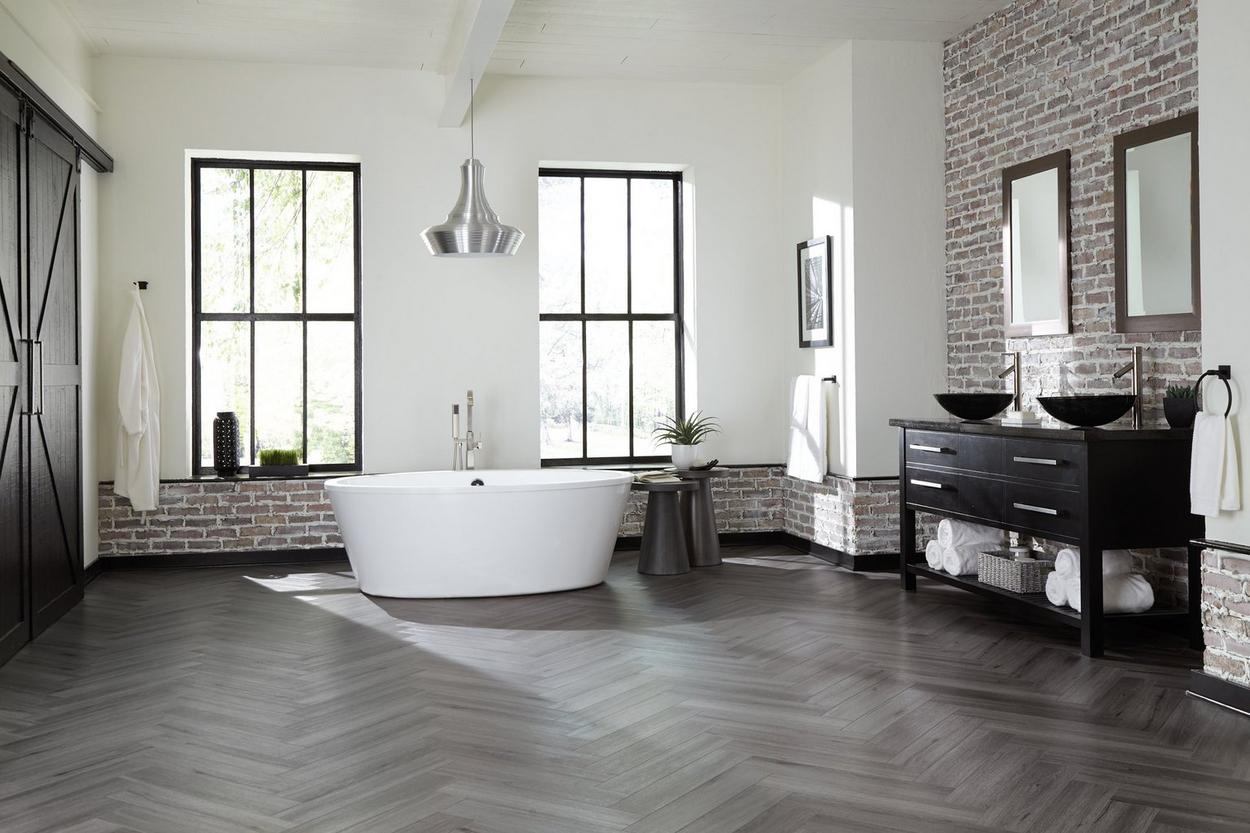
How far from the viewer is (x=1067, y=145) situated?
572 cm

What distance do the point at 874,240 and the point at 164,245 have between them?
4.59 metres

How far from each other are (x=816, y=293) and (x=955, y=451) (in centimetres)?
202

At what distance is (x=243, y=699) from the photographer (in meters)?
4.03

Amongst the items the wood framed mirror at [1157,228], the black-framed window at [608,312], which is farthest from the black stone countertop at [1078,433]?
the black-framed window at [608,312]

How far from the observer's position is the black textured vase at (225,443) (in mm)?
7062

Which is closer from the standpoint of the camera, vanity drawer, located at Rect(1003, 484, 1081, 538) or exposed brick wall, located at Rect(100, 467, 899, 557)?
vanity drawer, located at Rect(1003, 484, 1081, 538)

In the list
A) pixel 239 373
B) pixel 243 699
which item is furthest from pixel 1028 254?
pixel 239 373

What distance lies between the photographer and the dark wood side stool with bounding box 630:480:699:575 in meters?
6.67

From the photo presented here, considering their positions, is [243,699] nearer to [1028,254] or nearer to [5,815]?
[5,815]

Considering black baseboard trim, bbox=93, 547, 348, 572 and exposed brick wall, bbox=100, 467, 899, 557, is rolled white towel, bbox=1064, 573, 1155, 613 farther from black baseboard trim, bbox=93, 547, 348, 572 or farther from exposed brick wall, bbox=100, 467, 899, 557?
black baseboard trim, bbox=93, 547, 348, 572

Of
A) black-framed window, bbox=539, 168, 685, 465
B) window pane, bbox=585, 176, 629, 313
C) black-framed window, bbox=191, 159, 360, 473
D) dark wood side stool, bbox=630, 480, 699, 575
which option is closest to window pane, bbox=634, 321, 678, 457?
black-framed window, bbox=539, 168, 685, 465

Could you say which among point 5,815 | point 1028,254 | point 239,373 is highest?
point 1028,254

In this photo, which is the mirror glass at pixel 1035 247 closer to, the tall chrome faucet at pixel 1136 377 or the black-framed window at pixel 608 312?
the tall chrome faucet at pixel 1136 377

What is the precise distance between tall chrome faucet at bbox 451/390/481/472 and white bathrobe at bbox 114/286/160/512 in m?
1.86
